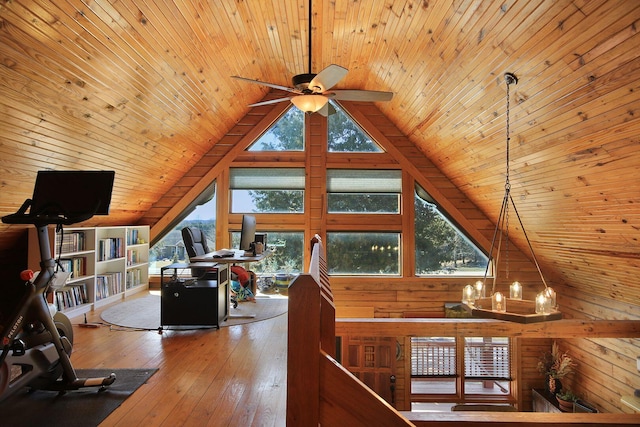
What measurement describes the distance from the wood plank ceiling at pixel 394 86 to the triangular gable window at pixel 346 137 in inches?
31.8

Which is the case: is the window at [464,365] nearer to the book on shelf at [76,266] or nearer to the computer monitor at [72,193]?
the book on shelf at [76,266]

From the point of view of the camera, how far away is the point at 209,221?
20.7ft

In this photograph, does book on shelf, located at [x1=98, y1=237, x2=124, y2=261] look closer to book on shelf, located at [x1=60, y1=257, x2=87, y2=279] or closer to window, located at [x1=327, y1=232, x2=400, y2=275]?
book on shelf, located at [x1=60, y1=257, x2=87, y2=279]

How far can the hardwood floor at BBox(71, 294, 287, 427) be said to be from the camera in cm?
234

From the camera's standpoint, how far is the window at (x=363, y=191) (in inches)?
244

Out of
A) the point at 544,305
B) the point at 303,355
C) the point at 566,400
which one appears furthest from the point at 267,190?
→ the point at 303,355

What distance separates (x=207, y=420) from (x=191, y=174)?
453 cm

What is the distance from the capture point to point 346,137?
6.29 m

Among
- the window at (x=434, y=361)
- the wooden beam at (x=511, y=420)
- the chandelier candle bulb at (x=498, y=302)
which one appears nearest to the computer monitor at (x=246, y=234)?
the chandelier candle bulb at (x=498, y=302)

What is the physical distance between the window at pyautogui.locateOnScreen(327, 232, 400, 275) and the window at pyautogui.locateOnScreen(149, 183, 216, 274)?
6.13 ft

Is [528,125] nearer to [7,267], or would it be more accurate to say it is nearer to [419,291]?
[419,291]

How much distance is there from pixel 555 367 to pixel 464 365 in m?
1.26

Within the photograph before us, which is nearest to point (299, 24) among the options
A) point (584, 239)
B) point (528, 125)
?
point (528, 125)

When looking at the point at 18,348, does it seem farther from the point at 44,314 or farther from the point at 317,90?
the point at 317,90
